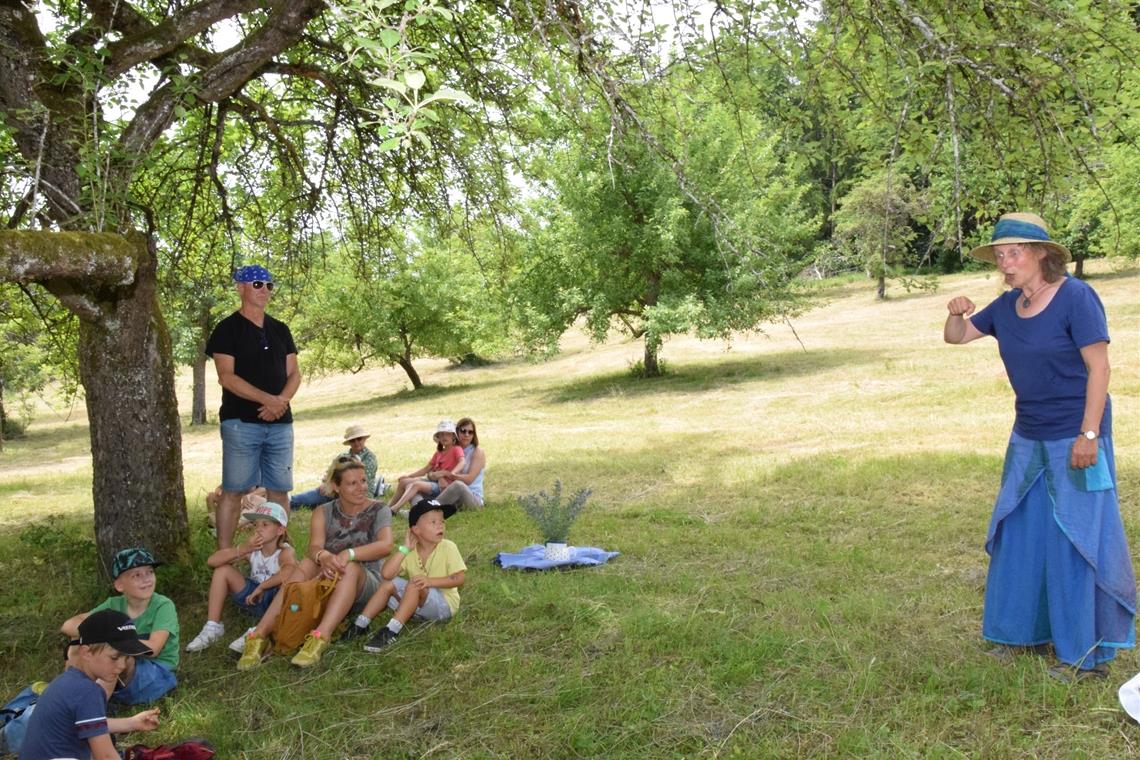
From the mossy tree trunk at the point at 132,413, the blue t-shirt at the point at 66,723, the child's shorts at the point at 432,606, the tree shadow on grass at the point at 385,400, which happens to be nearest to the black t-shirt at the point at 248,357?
the mossy tree trunk at the point at 132,413

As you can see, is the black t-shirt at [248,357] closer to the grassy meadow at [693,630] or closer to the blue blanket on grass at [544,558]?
the grassy meadow at [693,630]

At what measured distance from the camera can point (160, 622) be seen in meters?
4.46

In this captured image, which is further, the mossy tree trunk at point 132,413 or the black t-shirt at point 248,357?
the black t-shirt at point 248,357

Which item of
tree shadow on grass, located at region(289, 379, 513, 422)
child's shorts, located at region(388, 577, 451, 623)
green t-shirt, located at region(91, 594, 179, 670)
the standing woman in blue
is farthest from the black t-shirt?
tree shadow on grass, located at region(289, 379, 513, 422)

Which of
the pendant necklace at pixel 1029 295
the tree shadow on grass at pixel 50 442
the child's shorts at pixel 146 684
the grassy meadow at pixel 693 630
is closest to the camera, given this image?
the grassy meadow at pixel 693 630

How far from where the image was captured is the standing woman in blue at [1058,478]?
13.0 ft

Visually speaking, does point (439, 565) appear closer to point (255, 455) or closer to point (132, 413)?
point (255, 455)

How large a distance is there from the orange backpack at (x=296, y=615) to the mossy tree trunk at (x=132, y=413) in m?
1.30

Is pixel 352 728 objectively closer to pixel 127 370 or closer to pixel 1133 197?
pixel 127 370

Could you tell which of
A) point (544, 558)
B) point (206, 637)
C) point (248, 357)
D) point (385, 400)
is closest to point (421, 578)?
point (206, 637)

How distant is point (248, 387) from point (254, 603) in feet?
4.13

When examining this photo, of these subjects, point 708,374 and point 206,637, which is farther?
point 708,374

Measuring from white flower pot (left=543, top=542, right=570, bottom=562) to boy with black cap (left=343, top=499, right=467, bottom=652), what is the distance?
4.40ft

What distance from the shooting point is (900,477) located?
8.97m
